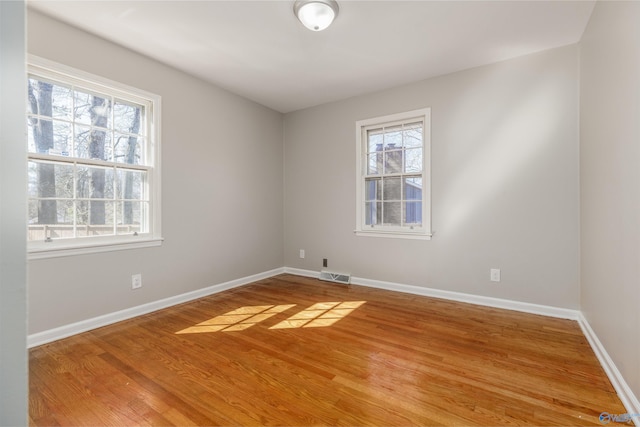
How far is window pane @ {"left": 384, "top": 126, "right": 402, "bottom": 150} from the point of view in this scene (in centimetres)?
372

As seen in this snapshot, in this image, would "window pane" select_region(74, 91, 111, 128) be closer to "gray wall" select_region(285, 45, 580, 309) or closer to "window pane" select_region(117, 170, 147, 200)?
"window pane" select_region(117, 170, 147, 200)

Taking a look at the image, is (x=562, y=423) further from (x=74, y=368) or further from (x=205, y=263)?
(x=205, y=263)

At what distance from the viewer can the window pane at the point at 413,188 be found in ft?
11.7

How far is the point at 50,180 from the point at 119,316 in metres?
1.30

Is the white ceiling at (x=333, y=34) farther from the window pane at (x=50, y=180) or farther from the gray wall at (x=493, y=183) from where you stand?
the window pane at (x=50, y=180)

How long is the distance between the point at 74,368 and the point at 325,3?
3018 millimetres

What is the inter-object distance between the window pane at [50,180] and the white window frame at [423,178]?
3.02m

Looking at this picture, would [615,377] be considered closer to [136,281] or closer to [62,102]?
[136,281]

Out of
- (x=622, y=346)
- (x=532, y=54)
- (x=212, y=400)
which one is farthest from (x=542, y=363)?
(x=532, y=54)

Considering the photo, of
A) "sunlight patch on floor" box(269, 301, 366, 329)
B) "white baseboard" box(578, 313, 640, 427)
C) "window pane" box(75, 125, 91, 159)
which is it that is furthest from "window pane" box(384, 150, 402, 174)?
"window pane" box(75, 125, 91, 159)

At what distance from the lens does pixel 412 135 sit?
363 centimetres

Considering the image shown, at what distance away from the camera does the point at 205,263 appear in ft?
11.5

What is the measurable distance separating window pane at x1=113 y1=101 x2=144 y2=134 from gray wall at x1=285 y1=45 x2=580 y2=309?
94.6 inches

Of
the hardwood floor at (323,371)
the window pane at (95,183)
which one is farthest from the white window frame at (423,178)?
the window pane at (95,183)
